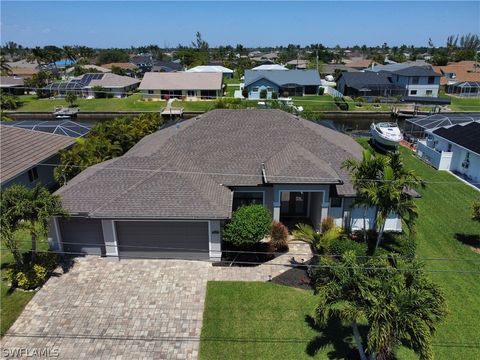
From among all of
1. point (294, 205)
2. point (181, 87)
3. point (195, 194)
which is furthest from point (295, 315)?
point (181, 87)

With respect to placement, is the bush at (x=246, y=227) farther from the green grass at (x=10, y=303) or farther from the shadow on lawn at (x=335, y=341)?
the green grass at (x=10, y=303)

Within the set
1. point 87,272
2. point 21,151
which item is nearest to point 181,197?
point 87,272

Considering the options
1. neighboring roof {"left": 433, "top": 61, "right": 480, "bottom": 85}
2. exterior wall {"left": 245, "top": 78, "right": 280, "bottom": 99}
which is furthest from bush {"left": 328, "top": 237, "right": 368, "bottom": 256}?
neighboring roof {"left": 433, "top": 61, "right": 480, "bottom": 85}

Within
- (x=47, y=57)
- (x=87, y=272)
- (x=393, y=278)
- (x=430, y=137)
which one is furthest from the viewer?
(x=47, y=57)

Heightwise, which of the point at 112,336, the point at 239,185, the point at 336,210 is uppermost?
the point at 239,185

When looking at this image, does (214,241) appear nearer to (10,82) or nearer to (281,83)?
(281,83)

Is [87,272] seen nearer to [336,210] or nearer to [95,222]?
[95,222]
